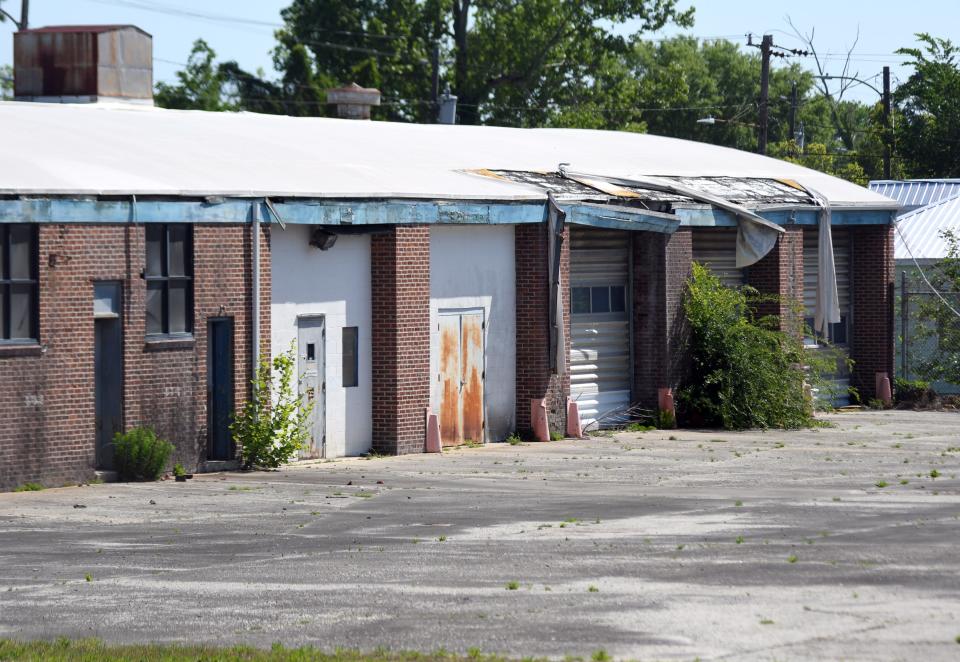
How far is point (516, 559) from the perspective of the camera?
48.1 ft

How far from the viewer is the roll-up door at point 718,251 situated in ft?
102

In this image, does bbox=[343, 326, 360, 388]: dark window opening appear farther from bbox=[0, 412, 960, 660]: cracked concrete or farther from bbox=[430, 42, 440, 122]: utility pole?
bbox=[430, 42, 440, 122]: utility pole

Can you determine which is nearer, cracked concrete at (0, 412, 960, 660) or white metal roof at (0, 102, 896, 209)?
cracked concrete at (0, 412, 960, 660)

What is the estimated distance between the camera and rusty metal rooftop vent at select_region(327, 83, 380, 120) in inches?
1455

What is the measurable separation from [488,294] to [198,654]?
53.4ft

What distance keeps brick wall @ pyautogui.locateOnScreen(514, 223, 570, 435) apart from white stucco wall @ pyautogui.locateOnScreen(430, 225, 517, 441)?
4.5 inches

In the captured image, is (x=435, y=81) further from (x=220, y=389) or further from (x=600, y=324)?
(x=220, y=389)

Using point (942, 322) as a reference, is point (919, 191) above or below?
above

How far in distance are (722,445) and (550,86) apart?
41564mm

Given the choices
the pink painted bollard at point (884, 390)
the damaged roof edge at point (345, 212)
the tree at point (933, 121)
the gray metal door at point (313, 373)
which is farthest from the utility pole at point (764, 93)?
the gray metal door at point (313, 373)

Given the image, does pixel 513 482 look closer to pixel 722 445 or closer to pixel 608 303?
pixel 722 445

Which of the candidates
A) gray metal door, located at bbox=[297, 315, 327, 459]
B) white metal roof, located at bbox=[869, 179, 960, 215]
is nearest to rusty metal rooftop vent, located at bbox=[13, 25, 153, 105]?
gray metal door, located at bbox=[297, 315, 327, 459]

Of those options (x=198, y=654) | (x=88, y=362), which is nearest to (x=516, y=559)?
(x=198, y=654)

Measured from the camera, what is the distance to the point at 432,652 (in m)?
11.0
